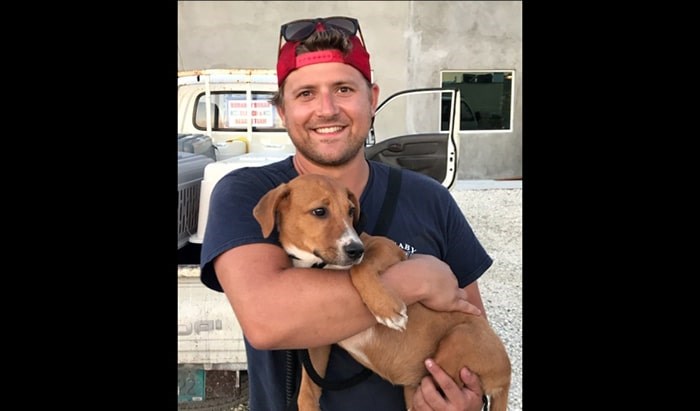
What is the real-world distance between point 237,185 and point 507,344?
3907 mm

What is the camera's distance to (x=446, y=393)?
1.95 m

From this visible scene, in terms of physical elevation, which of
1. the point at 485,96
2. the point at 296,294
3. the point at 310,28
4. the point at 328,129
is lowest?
the point at 296,294

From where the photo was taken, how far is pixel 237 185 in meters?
1.99

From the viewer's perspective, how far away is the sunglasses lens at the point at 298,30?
77.7 inches

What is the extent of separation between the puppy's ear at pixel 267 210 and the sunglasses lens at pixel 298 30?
0.59 metres

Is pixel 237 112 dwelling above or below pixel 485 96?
below

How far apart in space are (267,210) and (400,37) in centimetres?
1372

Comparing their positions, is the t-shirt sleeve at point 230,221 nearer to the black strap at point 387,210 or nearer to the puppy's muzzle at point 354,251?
the puppy's muzzle at point 354,251

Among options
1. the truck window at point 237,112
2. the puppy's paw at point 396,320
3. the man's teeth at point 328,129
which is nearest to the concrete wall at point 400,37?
the truck window at point 237,112

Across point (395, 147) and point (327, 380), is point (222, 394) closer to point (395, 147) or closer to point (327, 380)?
point (327, 380)

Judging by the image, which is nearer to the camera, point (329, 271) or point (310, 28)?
point (329, 271)

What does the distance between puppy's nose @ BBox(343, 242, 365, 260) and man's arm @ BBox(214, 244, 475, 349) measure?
0.10 meters

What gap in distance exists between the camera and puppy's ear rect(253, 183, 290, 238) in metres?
1.84

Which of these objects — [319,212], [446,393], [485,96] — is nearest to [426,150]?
[319,212]
